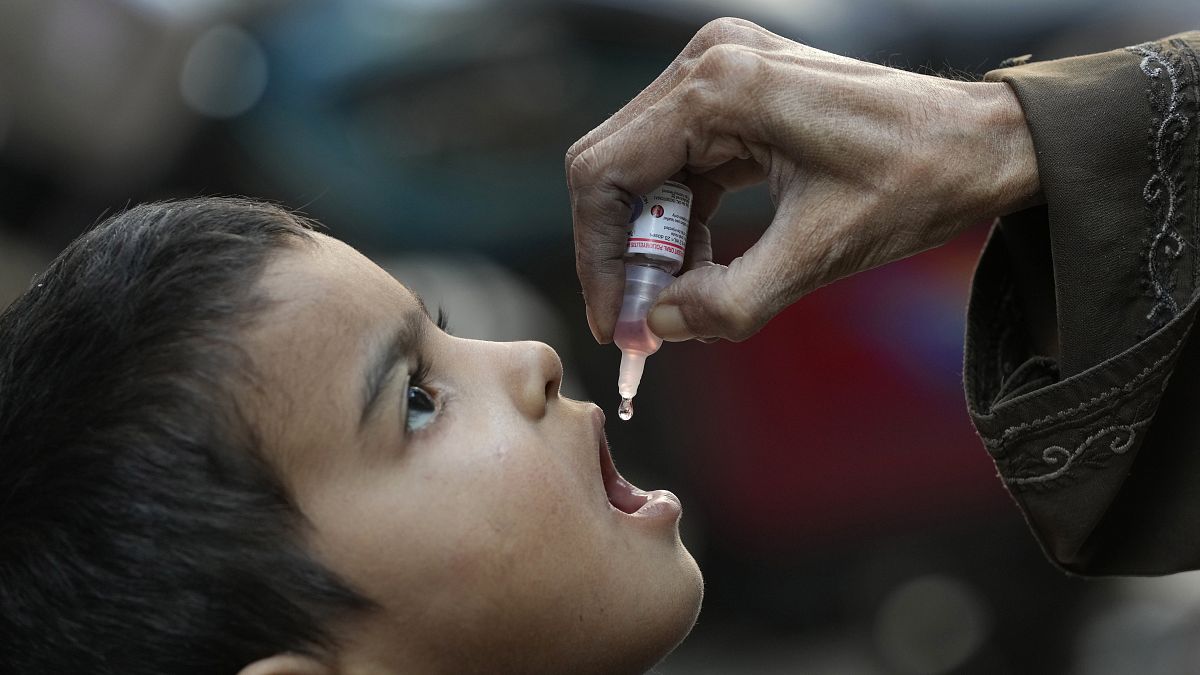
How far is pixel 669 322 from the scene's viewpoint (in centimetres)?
119

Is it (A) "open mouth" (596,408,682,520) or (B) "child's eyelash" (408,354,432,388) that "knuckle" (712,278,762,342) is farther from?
(B) "child's eyelash" (408,354,432,388)

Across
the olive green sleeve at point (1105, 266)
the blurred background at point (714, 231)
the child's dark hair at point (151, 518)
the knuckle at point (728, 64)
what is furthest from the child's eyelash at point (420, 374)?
the blurred background at point (714, 231)

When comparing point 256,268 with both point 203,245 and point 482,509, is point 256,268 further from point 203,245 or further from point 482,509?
point 482,509

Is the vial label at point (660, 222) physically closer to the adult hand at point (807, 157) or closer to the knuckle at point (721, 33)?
the adult hand at point (807, 157)

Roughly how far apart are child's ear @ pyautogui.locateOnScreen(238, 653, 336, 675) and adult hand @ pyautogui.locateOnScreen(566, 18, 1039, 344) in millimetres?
505

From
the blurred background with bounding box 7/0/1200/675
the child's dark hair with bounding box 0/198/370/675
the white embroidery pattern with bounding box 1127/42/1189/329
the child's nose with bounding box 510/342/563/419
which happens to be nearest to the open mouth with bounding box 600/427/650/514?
the child's nose with bounding box 510/342/563/419

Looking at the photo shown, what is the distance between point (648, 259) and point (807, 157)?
23cm

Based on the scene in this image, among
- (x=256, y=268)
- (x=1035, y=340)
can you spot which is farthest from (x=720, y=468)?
(x=256, y=268)

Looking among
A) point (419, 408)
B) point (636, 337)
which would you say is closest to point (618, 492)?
point (636, 337)

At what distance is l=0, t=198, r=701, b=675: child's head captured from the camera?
0.98 meters

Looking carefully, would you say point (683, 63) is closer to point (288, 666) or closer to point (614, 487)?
point (614, 487)

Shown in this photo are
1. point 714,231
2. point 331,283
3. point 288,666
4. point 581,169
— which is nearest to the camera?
point 288,666

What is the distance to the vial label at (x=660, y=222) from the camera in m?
1.21

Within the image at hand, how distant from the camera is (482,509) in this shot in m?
1.06
